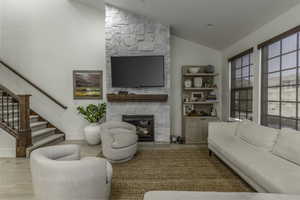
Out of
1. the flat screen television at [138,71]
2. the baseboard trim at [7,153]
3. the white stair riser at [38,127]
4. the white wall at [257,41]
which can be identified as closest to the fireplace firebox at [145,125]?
the flat screen television at [138,71]

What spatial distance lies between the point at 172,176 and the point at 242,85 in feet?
9.45

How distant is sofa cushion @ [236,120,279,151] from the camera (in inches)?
106

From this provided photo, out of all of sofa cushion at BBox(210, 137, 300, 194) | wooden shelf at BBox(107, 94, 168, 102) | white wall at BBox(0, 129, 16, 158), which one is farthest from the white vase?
sofa cushion at BBox(210, 137, 300, 194)

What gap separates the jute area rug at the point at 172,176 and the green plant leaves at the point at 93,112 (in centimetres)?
177

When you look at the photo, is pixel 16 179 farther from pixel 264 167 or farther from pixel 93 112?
pixel 264 167

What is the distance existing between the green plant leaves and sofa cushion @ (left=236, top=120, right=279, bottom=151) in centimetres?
344

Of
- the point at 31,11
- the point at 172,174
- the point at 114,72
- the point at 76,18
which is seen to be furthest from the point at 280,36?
the point at 31,11

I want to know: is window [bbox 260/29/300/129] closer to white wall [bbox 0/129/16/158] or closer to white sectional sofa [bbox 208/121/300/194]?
white sectional sofa [bbox 208/121/300/194]

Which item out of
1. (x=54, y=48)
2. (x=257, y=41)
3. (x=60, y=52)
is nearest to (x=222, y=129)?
(x=257, y=41)

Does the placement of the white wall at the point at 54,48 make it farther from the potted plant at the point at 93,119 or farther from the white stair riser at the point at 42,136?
the potted plant at the point at 93,119

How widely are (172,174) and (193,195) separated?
1576mm

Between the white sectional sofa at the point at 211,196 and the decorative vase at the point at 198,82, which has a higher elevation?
the decorative vase at the point at 198,82

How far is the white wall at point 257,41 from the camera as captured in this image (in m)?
2.72

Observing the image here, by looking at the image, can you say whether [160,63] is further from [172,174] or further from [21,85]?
[21,85]
